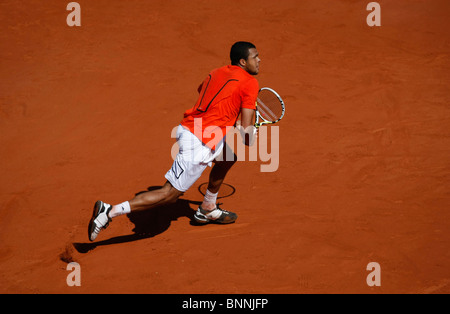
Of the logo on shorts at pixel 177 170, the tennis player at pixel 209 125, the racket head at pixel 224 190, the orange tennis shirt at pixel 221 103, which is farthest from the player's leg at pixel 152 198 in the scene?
Result: the racket head at pixel 224 190

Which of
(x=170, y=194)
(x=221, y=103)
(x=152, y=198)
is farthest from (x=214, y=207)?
(x=221, y=103)

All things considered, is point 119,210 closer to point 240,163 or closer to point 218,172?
point 218,172

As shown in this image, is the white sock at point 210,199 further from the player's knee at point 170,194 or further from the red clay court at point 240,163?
the player's knee at point 170,194

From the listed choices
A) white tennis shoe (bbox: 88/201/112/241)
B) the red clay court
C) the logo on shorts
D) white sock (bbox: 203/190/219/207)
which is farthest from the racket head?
white tennis shoe (bbox: 88/201/112/241)

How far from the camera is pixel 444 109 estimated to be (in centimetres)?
670

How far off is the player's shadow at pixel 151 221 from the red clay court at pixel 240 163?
0.07 ft

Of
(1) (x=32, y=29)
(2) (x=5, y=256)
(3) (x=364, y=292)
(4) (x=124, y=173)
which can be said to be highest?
(1) (x=32, y=29)

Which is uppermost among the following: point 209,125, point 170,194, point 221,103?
point 221,103

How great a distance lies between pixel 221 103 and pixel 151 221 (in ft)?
4.79

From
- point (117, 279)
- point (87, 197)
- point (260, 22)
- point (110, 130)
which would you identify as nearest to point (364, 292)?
point (117, 279)

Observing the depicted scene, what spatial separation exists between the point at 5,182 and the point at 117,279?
2.18 metres

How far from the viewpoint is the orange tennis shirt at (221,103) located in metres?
4.09

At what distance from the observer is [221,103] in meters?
4.12

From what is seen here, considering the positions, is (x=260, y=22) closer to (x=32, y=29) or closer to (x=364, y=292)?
(x=32, y=29)
